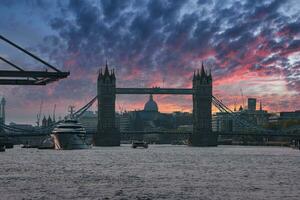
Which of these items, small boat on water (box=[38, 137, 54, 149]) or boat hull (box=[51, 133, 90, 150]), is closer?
boat hull (box=[51, 133, 90, 150])

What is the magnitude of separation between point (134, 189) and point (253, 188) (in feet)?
29.7

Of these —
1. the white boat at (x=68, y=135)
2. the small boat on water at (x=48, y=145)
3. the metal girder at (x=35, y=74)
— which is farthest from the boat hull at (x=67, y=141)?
the metal girder at (x=35, y=74)

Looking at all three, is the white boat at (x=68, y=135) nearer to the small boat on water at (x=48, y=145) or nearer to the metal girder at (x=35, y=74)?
the small boat on water at (x=48, y=145)

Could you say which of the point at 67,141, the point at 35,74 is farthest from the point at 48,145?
the point at 35,74

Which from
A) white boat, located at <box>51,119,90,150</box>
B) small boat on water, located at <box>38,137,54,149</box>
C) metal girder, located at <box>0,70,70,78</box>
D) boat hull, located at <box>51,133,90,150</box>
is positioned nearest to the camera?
metal girder, located at <box>0,70,70,78</box>

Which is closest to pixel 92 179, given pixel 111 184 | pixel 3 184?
pixel 111 184

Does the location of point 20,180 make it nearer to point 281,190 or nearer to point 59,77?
point 59,77

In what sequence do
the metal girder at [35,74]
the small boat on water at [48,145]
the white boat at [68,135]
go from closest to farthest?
the metal girder at [35,74]
the white boat at [68,135]
the small boat on water at [48,145]

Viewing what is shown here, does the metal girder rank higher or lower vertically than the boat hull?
higher

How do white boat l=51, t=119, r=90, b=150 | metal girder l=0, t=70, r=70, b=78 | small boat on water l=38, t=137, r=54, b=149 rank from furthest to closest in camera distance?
Result: small boat on water l=38, t=137, r=54, b=149 < white boat l=51, t=119, r=90, b=150 < metal girder l=0, t=70, r=70, b=78

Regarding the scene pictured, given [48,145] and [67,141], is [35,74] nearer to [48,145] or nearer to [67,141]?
[67,141]

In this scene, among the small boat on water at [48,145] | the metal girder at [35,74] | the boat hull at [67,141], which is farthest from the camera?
the small boat on water at [48,145]

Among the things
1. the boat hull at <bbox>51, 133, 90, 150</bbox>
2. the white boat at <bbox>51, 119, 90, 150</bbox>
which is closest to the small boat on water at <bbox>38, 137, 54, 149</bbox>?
the boat hull at <bbox>51, 133, 90, 150</bbox>

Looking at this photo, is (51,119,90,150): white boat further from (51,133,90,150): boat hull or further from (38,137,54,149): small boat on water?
(38,137,54,149): small boat on water
